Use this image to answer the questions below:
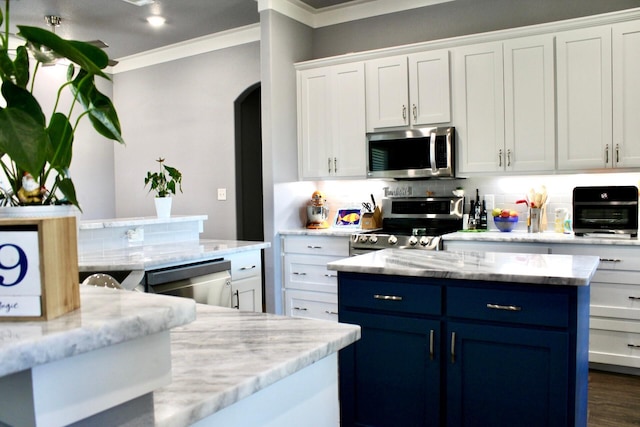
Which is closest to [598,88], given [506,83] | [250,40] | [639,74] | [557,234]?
[639,74]

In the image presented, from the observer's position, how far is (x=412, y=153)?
4.39 metres

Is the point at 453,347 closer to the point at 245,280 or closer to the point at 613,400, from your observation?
the point at 613,400

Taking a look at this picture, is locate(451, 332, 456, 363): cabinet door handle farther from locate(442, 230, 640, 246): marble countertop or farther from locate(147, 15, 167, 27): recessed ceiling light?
locate(147, 15, 167, 27): recessed ceiling light

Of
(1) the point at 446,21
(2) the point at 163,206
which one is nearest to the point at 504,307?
(2) the point at 163,206

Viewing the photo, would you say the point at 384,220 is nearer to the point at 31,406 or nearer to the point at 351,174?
the point at 351,174

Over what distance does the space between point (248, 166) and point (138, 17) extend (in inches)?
71.0

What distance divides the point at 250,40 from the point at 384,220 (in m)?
2.27

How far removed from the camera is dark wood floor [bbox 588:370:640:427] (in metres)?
2.80

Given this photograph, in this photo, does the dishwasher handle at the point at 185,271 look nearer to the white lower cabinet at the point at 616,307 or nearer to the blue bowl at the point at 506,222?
the blue bowl at the point at 506,222

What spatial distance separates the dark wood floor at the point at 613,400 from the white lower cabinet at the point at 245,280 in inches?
81.5

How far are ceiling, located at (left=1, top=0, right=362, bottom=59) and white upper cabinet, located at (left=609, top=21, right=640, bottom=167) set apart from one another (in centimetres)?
224

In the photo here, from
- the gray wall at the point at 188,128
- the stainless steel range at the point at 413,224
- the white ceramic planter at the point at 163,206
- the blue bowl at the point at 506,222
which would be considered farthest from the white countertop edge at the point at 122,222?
the blue bowl at the point at 506,222

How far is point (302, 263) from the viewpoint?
15.5 feet

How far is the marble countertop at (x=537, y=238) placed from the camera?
348 cm
